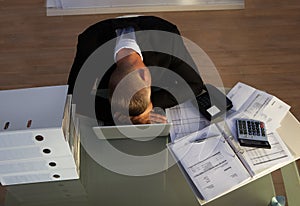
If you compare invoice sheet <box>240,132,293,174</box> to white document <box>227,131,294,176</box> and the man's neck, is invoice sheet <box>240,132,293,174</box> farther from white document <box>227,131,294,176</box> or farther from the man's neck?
the man's neck

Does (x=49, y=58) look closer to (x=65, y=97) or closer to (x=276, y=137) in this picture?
(x=65, y=97)

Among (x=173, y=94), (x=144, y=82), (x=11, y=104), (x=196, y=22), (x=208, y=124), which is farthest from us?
(x=196, y=22)

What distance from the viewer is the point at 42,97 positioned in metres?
1.27

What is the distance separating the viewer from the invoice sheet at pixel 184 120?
5.03 ft

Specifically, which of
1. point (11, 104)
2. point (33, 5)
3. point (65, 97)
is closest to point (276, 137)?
point (65, 97)

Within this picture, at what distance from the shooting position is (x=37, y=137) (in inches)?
46.1

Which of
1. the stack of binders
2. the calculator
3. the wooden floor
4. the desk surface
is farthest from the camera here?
the wooden floor

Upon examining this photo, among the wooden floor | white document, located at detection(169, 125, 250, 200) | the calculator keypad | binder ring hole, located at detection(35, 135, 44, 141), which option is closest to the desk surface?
white document, located at detection(169, 125, 250, 200)

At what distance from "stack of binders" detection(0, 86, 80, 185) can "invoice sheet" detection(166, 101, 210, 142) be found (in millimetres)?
377

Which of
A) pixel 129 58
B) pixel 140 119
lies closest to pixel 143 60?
pixel 129 58

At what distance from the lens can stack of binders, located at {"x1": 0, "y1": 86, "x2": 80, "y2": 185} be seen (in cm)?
117

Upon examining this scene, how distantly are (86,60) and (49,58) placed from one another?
912mm

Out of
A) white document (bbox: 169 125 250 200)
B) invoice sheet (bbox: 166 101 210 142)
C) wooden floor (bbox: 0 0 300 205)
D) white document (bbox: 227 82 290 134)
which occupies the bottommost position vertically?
wooden floor (bbox: 0 0 300 205)

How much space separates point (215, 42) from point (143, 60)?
3.42 feet
